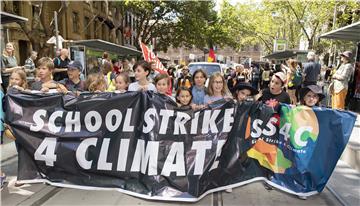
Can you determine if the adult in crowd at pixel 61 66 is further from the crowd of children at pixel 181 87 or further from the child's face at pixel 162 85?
the child's face at pixel 162 85

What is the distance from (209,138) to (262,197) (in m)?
0.99

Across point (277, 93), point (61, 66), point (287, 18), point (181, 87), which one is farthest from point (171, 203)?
point (287, 18)

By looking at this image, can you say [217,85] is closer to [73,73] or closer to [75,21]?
[73,73]

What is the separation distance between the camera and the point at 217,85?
15.6 ft

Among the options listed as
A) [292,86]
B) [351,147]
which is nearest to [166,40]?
[292,86]

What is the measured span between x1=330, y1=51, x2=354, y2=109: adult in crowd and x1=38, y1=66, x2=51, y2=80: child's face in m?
6.38

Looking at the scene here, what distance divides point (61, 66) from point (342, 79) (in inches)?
262

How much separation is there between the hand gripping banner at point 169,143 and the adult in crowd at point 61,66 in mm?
3848

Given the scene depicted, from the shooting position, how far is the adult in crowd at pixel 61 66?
7.89 metres

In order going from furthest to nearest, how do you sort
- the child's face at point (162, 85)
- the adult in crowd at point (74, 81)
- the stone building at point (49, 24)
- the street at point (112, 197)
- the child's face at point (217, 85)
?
the stone building at point (49, 24) → the adult in crowd at point (74, 81) → the child's face at point (217, 85) → the child's face at point (162, 85) → the street at point (112, 197)

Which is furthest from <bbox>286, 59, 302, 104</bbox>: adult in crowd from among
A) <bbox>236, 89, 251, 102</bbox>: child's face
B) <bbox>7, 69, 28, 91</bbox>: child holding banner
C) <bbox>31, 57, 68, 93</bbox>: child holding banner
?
<bbox>7, 69, 28, 91</bbox>: child holding banner

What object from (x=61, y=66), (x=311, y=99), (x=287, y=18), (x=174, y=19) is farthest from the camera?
(x=174, y=19)

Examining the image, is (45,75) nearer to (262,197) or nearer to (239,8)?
(262,197)

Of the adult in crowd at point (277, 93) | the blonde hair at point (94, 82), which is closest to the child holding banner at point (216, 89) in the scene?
the adult in crowd at point (277, 93)
